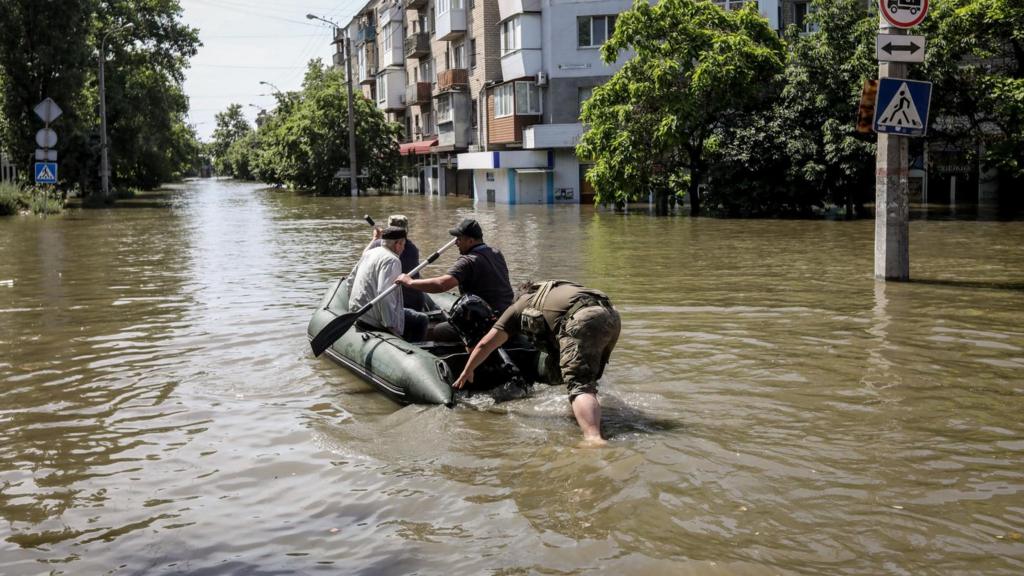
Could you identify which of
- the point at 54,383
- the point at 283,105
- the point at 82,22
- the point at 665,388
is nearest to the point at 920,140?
the point at 665,388

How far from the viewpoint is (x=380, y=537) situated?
5.23 meters

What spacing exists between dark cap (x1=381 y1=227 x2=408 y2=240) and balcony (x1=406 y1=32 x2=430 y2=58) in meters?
53.4

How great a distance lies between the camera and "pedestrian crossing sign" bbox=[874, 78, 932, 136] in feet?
43.1

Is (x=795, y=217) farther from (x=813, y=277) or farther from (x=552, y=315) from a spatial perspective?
(x=552, y=315)

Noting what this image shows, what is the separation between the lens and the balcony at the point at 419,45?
6141 centimetres

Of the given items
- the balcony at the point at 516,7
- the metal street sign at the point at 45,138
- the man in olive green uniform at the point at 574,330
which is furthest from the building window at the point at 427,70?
the man in olive green uniform at the point at 574,330

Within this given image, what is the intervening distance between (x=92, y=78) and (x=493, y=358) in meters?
55.6

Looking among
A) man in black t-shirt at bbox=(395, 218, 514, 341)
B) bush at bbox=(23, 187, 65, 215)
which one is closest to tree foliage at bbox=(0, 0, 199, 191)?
bush at bbox=(23, 187, 65, 215)

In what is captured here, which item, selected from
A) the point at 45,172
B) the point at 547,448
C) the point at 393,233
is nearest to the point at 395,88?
the point at 45,172

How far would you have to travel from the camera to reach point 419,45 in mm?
61875

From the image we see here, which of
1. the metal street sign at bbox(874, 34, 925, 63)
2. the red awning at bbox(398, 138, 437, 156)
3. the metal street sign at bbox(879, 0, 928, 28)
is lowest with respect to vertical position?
the metal street sign at bbox(874, 34, 925, 63)

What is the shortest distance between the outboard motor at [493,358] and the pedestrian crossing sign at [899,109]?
7161mm

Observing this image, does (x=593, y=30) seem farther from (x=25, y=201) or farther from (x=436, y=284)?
(x=436, y=284)

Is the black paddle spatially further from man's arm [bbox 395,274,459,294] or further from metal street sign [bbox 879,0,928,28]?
metal street sign [bbox 879,0,928,28]
